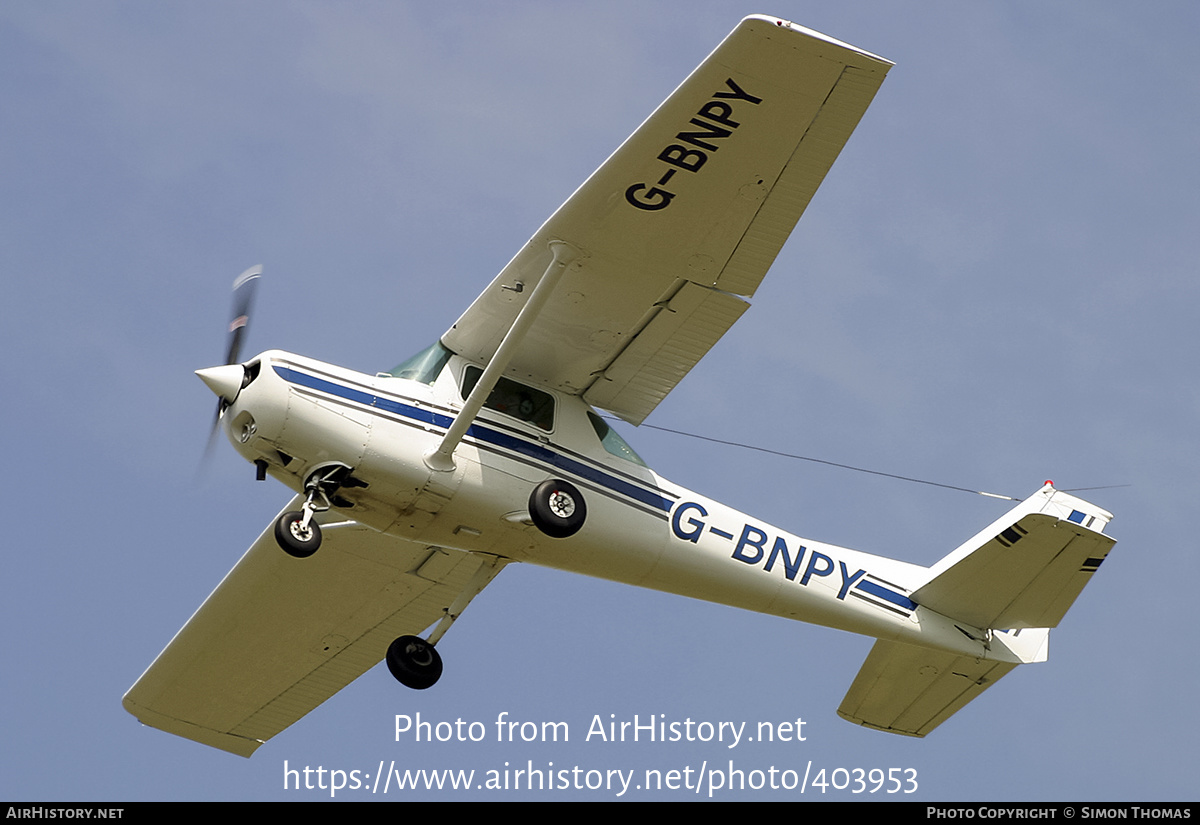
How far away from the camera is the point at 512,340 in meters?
12.8

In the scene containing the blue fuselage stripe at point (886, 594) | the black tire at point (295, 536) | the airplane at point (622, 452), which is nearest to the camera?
the airplane at point (622, 452)

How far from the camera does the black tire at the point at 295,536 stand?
1238 cm

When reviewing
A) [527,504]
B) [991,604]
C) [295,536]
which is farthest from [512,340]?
[991,604]

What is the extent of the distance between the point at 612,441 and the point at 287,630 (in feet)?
14.6

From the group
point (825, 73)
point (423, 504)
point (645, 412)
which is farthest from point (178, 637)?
point (825, 73)

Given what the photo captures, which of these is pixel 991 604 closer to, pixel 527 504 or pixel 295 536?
pixel 527 504

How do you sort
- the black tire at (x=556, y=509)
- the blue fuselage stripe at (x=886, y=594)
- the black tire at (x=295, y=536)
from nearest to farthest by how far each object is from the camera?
the black tire at (x=295, y=536), the black tire at (x=556, y=509), the blue fuselage stripe at (x=886, y=594)

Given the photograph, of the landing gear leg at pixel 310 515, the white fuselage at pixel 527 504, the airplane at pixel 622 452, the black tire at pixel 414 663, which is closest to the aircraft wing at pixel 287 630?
the airplane at pixel 622 452

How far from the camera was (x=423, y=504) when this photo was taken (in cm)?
1295

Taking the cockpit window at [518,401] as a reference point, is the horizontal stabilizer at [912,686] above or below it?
below

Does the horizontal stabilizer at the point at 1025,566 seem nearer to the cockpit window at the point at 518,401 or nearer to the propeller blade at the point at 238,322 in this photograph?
the cockpit window at the point at 518,401

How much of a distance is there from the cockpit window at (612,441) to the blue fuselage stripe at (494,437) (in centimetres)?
28

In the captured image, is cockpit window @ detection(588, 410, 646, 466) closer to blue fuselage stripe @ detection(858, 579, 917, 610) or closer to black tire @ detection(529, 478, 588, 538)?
black tire @ detection(529, 478, 588, 538)

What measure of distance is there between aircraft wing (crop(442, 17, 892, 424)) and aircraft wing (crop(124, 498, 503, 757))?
260 centimetres
